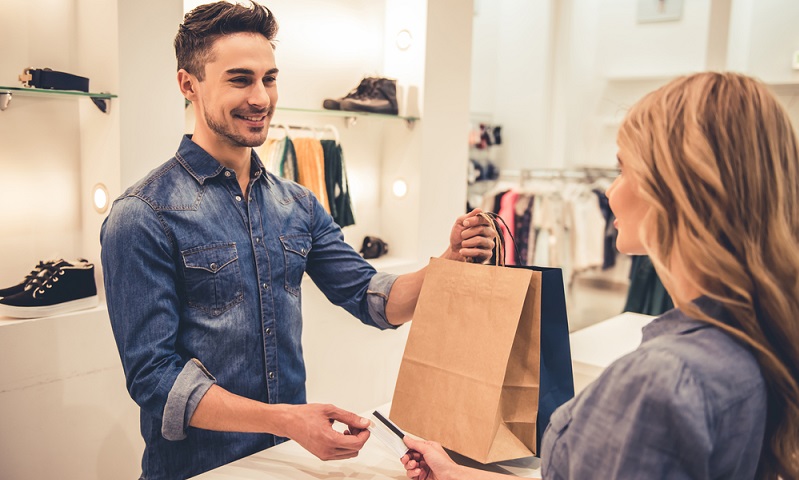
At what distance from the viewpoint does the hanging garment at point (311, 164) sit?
2.88 metres

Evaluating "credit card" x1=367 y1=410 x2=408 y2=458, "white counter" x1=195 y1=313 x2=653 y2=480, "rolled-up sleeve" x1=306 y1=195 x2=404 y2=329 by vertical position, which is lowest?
"white counter" x1=195 y1=313 x2=653 y2=480

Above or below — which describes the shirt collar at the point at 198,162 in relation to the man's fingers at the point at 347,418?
above

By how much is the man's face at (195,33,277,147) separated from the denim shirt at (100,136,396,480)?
78 mm

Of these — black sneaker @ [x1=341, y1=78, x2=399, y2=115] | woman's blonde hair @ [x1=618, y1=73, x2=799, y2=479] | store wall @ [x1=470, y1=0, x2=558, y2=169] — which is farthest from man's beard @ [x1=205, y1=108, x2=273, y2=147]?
store wall @ [x1=470, y1=0, x2=558, y2=169]

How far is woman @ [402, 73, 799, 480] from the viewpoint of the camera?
0.70 metres

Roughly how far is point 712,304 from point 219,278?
1.04 m

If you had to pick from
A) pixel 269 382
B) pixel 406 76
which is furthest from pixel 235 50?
pixel 406 76

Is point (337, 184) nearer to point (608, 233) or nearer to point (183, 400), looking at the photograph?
point (183, 400)

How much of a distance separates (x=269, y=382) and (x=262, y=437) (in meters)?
0.14

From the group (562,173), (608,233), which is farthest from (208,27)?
(562,173)

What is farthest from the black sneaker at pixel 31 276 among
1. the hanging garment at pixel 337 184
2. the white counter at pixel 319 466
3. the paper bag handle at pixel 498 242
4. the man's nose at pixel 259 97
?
the paper bag handle at pixel 498 242

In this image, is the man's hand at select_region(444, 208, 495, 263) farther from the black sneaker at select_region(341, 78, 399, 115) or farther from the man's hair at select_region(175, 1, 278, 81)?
the black sneaker at select_region(341, 78, 399, 115)

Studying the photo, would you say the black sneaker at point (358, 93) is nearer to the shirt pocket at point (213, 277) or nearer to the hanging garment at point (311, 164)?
the hanging garment at point (311, 164)

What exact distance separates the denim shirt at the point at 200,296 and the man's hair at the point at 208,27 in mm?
197
